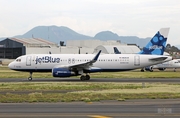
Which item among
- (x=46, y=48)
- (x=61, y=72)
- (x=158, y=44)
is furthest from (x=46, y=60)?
(x=46, y=48)

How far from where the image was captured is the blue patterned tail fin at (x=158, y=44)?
43.8 m

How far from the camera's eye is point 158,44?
1738 inches

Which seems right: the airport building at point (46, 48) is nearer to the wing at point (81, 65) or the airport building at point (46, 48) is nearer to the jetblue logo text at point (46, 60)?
the jetblue logo text at point (46, 60)

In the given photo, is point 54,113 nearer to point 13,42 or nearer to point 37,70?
point 37,70

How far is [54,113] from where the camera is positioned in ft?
48.0

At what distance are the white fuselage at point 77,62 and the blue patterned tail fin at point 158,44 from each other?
195 centimetres

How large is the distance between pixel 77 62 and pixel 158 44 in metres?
10.5

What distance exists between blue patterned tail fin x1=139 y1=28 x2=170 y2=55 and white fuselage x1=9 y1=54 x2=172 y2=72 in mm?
1945

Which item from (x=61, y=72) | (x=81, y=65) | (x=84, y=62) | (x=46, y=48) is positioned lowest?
(x=61, y=72)

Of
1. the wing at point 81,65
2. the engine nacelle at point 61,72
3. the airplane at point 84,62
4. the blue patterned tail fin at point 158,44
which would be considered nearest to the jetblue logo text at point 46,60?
the airplane at point 84,62

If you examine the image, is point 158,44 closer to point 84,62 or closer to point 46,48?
point 84,62

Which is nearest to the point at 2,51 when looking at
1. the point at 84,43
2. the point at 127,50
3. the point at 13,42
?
the point at 13,42

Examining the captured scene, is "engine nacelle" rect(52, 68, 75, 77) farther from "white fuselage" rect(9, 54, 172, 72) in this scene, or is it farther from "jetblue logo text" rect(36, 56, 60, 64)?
"jetblue logo text" rect(36, 56, 60, 64)

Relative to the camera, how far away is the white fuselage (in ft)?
133
